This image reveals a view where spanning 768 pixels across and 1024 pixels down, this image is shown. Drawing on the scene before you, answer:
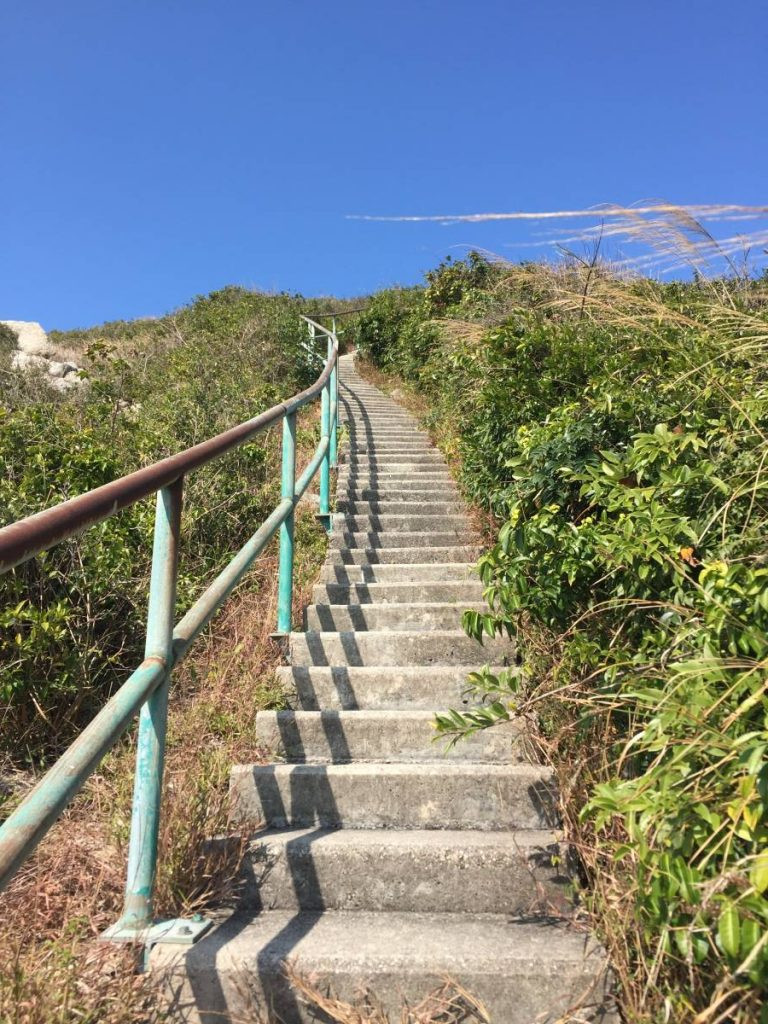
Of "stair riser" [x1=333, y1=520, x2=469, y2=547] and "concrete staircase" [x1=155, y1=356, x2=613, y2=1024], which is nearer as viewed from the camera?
"concrete staircase" [x1=155, y1=356, x2=613, y2=1024]

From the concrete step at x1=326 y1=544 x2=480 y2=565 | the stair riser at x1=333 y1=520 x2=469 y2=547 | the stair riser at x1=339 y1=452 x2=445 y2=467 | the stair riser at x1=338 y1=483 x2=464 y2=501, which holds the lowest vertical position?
the concrete step at x1=326 y1=544 x2=480 y2=565

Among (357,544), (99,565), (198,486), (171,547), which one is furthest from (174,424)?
(171,547)

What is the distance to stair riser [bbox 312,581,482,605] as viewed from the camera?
3.93m

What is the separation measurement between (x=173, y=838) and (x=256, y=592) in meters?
2.20

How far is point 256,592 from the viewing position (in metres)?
4.06

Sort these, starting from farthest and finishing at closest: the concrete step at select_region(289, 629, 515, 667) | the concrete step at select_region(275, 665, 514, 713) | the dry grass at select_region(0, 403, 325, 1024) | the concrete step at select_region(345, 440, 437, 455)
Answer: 1. the concrete step at select_region(345, 440, 437, 455)
2. the concrete step at select_region(289, 629, 515, 667)
3. the concrete step at select_region(275, 665, 514, 713)
4. the dry grass at select_region(0, 403, 325, 1024)

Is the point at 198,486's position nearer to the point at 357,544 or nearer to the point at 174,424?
the point at 357,544

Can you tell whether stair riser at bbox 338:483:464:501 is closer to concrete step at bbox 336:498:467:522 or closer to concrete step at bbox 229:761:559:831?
concrete step at bbox 336:498:467:522

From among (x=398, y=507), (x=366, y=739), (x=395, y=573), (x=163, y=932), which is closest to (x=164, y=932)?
(x=163, y=932)

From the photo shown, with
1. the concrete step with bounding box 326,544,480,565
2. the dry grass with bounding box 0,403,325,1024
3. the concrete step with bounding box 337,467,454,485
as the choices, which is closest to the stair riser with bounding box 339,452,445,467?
the concrete step with bounding box 337,467,454,485

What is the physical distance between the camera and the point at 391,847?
212 centimetres

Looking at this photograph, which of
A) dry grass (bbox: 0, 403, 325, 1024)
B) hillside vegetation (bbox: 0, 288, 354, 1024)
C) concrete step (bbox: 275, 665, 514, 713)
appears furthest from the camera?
concrete step (bbox: 275, 665, 514, 713)

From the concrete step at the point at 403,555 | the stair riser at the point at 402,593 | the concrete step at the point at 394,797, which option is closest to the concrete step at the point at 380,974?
the concrete step at the point at 394,797

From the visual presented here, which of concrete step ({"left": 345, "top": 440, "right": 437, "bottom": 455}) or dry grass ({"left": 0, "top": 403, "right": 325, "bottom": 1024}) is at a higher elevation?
concrete step ({"left": 345, "top": 440, "right": 437, "bottom": 455})
